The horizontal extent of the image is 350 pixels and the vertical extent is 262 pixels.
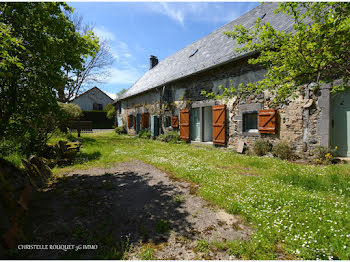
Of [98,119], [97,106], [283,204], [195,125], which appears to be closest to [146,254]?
[283,204]

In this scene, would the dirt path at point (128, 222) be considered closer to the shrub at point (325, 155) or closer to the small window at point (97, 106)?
the shrub at point (325, 155)

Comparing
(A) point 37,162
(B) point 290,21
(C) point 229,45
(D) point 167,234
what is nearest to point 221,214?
(D) point 167,234

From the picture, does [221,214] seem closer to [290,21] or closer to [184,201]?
[184,201]

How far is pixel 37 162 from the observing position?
4.08m

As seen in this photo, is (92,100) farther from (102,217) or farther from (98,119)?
(102,217)

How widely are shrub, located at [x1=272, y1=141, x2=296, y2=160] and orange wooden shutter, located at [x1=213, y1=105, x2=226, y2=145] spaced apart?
2.24m

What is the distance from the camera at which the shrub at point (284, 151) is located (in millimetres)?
5832

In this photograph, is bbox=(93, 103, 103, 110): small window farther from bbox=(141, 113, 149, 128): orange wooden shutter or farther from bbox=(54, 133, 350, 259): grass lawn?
bbox=(54, 133, 350, 259): grass lawn

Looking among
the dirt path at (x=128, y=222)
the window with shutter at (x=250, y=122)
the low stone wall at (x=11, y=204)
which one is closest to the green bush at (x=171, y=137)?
the window with shutter at (x=250, y=122)

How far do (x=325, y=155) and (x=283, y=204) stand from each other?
3.70 m

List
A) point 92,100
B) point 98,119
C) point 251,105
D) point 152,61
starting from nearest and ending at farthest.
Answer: point 251,105, point 152,61, point 98,119, point 92,100

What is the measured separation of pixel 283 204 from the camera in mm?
2691

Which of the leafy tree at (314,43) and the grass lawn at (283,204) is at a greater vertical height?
the leafy tree at (314,43)

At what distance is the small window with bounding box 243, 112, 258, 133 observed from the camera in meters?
7.12
